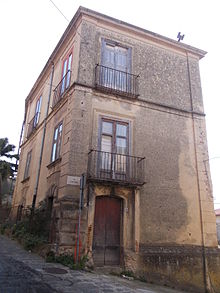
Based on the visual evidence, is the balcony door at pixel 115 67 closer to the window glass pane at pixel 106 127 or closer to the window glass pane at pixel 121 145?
the window glass pane at pixel 106 127

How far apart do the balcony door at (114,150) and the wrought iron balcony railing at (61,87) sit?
2.83 m

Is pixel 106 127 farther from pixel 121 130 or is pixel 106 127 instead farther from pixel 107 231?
pixel 107 231

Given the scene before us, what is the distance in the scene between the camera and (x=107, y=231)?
31.2 ft

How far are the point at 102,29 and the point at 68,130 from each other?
5264 millimetres

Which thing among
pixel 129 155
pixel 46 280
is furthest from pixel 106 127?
pixel 46 280

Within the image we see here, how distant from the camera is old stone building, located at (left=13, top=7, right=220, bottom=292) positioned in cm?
943

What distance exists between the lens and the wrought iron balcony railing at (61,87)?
12017 millimetres

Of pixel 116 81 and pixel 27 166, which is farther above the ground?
pixel 116 81

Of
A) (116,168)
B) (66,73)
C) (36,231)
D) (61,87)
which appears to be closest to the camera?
(116,168)

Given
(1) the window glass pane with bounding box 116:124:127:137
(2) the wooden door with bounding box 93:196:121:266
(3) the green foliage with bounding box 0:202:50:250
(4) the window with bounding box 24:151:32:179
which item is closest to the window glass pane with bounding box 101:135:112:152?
(1) the window glass pane with bounding box 116:124:127:137

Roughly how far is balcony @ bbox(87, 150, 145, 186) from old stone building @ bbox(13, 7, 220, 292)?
40 mm

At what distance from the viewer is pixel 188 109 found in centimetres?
1289

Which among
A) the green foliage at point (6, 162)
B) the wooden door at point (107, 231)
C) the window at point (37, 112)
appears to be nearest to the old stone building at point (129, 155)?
the wooden door at point (107, 231)

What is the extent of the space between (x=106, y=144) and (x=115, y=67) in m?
3.84
